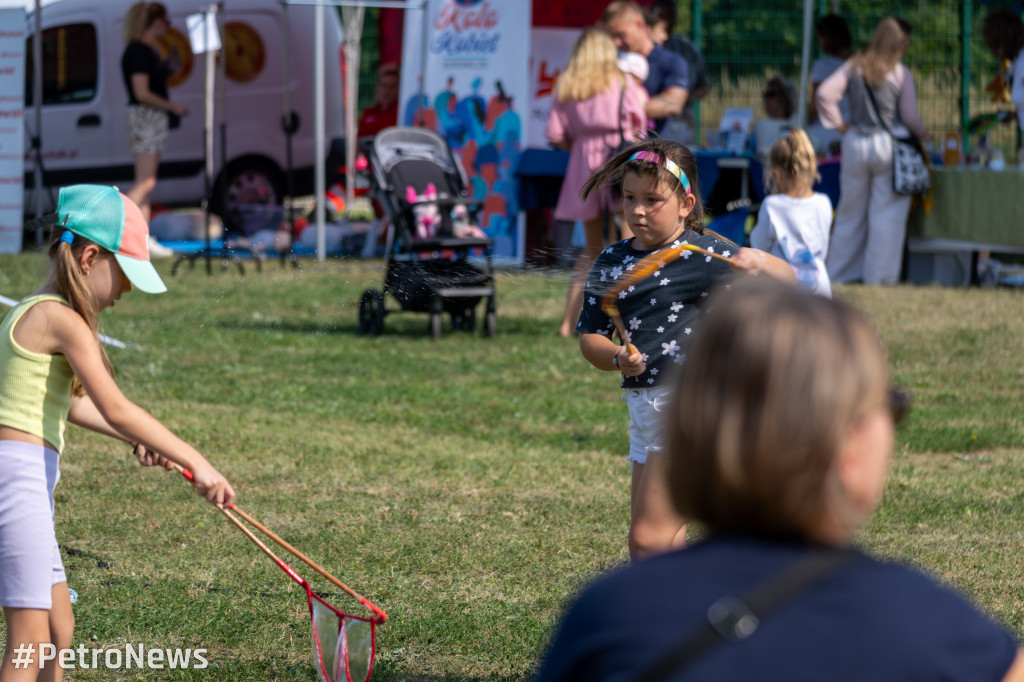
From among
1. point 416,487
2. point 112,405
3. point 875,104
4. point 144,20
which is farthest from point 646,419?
point 144,20

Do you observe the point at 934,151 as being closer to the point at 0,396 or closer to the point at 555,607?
the point at 555,607

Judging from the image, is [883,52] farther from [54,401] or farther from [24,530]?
[24,530]

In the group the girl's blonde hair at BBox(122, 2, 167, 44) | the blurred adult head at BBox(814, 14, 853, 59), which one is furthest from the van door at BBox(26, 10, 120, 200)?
the blurred adult head at BBox(814, 14, 853, 59)

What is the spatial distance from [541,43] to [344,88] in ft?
11.0

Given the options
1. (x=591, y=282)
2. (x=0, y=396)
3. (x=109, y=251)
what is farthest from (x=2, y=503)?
(x=591, y=282)

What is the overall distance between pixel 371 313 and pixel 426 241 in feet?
2.73

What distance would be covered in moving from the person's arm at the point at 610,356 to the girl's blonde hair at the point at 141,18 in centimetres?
1064

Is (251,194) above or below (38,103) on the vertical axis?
below

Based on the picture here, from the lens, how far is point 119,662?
3.71 metres

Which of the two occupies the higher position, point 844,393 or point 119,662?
point 844,393

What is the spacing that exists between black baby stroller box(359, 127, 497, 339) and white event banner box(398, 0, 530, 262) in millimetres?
2705

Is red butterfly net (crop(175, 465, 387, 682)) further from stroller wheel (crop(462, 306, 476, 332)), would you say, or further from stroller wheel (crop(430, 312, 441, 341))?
stroller wheel (crop(462, 306, 476, 332))

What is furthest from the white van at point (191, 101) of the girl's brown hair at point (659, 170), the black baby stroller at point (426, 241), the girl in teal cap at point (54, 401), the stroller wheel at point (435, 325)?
the girl in teal cap at point (54, 401)

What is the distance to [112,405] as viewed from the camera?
280 centimetres
